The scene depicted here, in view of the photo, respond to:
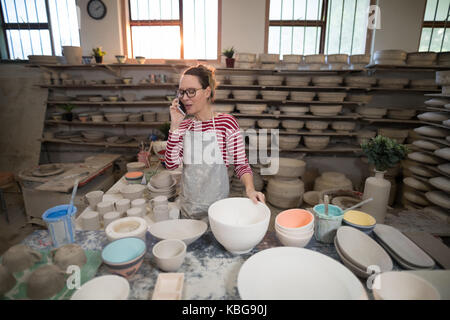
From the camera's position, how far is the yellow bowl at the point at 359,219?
4.14 feet

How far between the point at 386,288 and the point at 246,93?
367cm

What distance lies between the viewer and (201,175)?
61.7 inches

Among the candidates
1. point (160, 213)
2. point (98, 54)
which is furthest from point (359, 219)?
point (98, 54)

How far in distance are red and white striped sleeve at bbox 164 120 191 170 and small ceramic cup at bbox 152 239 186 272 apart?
0.70m

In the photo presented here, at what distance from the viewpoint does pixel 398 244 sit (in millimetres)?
1126

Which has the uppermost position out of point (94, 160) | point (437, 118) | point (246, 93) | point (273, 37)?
point (273, 37)

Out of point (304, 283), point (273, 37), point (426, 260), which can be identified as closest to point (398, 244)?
point (426, 260)

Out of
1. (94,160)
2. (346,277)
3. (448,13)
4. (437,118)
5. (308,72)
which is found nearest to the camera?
(346,277)

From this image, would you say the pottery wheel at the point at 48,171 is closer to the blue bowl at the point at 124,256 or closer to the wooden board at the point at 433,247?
the blue bowl at the point at 124,256

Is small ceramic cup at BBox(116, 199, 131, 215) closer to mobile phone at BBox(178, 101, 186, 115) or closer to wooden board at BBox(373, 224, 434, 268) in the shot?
mobile phone at BBox(178, 101, 186, 115)

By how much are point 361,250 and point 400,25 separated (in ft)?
15.4

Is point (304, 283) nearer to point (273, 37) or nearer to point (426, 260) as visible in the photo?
point (426, 260)

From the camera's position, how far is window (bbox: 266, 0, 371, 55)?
4379 mm

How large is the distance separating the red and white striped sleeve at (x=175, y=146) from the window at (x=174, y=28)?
11.1 feet
